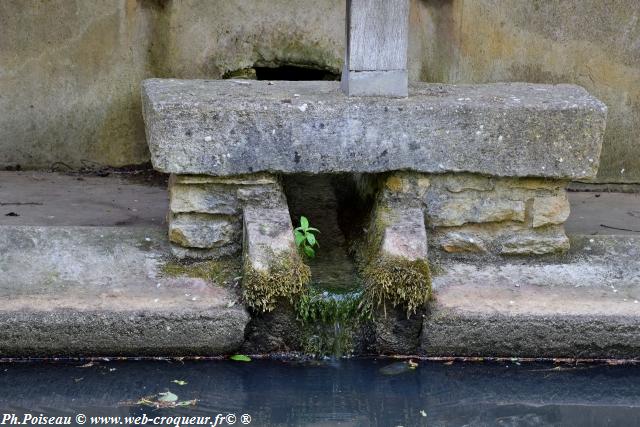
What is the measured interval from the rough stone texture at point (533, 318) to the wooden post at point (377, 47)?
36.2 inches

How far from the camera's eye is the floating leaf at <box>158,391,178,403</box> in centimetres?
424

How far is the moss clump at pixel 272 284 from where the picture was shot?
15.0 feet

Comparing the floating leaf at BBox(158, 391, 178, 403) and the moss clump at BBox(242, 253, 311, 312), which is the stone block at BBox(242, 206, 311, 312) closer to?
the moss clump at BBox(242, 253, 311, 312)

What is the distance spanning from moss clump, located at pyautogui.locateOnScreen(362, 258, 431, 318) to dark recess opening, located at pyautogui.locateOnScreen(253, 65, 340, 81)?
2704 millimetres

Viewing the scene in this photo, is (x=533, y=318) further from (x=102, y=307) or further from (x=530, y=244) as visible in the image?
(x=102, y=307)

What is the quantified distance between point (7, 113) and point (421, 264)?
10.9 ft

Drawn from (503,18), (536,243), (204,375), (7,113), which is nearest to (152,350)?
(204,375)

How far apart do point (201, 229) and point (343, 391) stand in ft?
3.44

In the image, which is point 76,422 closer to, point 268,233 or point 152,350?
point 152,350

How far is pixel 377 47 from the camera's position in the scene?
494 centimetres

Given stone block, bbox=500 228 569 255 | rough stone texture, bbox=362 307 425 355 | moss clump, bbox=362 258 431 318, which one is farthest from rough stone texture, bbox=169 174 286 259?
stone block, bbox=500 228 569 255

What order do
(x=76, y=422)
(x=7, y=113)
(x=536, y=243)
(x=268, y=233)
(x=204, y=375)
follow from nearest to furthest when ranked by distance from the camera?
(x=76, y=422) < (x=204, y=375) < (x=268, y=233) < (x=536, y=243) < (x=7, y=113)

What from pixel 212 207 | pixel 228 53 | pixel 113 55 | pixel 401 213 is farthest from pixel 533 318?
pixel 113 55

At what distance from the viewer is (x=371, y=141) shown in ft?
16.1
